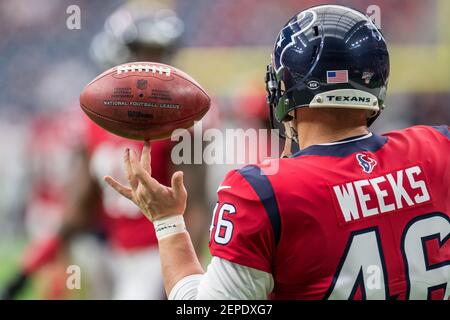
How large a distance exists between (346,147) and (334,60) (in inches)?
8.0

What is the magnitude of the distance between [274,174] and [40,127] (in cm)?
687

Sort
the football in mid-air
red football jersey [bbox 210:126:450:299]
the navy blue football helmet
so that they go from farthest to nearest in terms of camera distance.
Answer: the football in mid-air < the navy blue football helmet < red football jersey [bbox 210:126:450:299]

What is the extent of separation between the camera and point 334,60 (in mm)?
1748

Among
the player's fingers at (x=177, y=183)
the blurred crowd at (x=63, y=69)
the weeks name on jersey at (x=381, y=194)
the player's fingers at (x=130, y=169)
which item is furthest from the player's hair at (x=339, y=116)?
the blurred crowd at (x=63, y=69)

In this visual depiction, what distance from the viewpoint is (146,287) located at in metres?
3.91

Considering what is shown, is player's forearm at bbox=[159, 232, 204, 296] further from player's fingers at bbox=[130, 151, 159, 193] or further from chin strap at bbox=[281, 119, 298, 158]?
chin strap at bbox=[281, 119, 298, 158]

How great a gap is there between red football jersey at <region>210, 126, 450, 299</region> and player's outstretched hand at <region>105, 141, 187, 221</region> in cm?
18

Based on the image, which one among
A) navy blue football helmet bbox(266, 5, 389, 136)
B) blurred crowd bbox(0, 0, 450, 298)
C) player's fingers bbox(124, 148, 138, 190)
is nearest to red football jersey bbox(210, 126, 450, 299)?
navy blue football helmet bbox(266, 5, 389, 136)

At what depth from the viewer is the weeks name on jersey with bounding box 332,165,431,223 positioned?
1630mm

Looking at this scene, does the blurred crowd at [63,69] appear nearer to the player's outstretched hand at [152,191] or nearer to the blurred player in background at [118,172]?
Result: the blurred player in background at [118,172]

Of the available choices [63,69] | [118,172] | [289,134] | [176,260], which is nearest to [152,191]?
[176,260]

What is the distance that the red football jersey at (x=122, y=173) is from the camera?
3988 millimetres

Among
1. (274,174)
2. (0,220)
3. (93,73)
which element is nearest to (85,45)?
(93,73)

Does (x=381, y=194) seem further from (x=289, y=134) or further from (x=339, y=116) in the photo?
(x=289, y=134)
